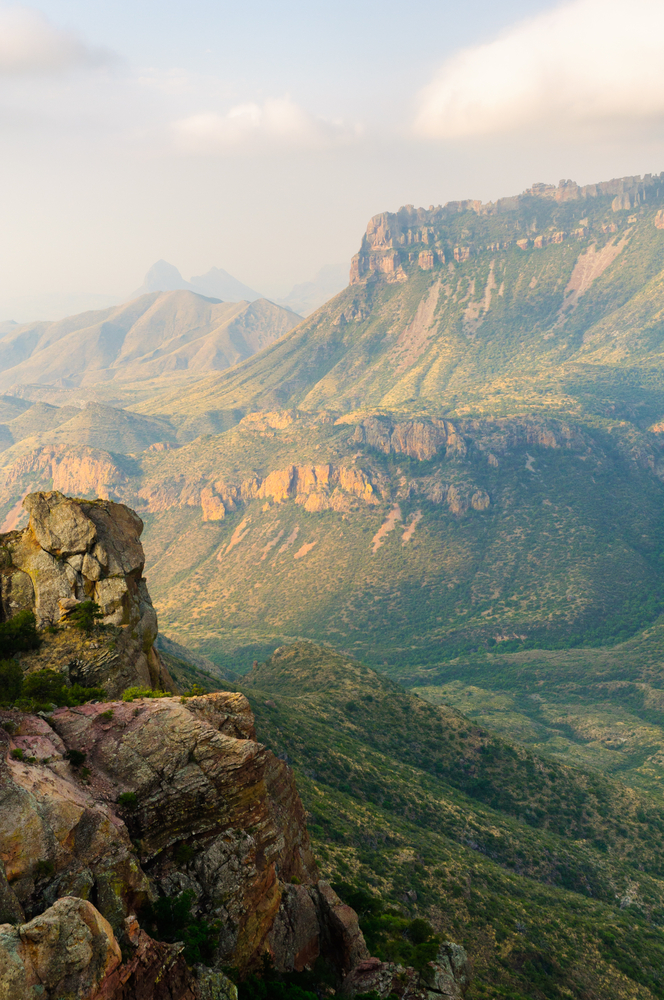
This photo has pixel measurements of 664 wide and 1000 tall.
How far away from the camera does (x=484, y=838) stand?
279 ft

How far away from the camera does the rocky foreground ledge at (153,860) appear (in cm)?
2345

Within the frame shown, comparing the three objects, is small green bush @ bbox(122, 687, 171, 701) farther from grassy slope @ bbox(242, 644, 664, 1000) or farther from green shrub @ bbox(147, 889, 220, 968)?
grassy slope @ bbox(242, 644, 664, 1000)

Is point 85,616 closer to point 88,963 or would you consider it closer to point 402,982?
point 88,963

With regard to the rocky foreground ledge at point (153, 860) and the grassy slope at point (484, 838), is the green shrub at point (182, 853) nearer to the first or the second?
the rocky foreground ledge at point (153, 860)

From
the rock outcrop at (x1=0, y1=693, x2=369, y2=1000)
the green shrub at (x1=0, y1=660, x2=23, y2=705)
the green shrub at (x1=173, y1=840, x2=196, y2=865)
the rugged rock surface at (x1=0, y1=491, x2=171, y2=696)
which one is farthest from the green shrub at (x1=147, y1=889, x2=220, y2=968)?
the rugged rock surface at (x1=0, y1=491, x2=171, y2=696)

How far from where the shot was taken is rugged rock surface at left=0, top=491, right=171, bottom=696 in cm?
4416

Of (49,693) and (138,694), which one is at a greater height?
(49,693)

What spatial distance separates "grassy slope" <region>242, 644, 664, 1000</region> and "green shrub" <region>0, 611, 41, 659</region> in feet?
114

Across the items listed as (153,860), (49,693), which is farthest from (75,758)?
(49,693)

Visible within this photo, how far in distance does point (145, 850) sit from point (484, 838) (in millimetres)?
68776

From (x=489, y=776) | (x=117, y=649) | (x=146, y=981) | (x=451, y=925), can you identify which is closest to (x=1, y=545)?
(x=117, y=649)

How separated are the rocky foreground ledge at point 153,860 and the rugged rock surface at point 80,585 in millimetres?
7063

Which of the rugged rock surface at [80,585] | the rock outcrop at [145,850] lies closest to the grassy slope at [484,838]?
the rock outcrop at [145,850]

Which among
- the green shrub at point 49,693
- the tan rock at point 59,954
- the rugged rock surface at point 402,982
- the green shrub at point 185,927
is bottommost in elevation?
the rugged rock surface at point 402,982
